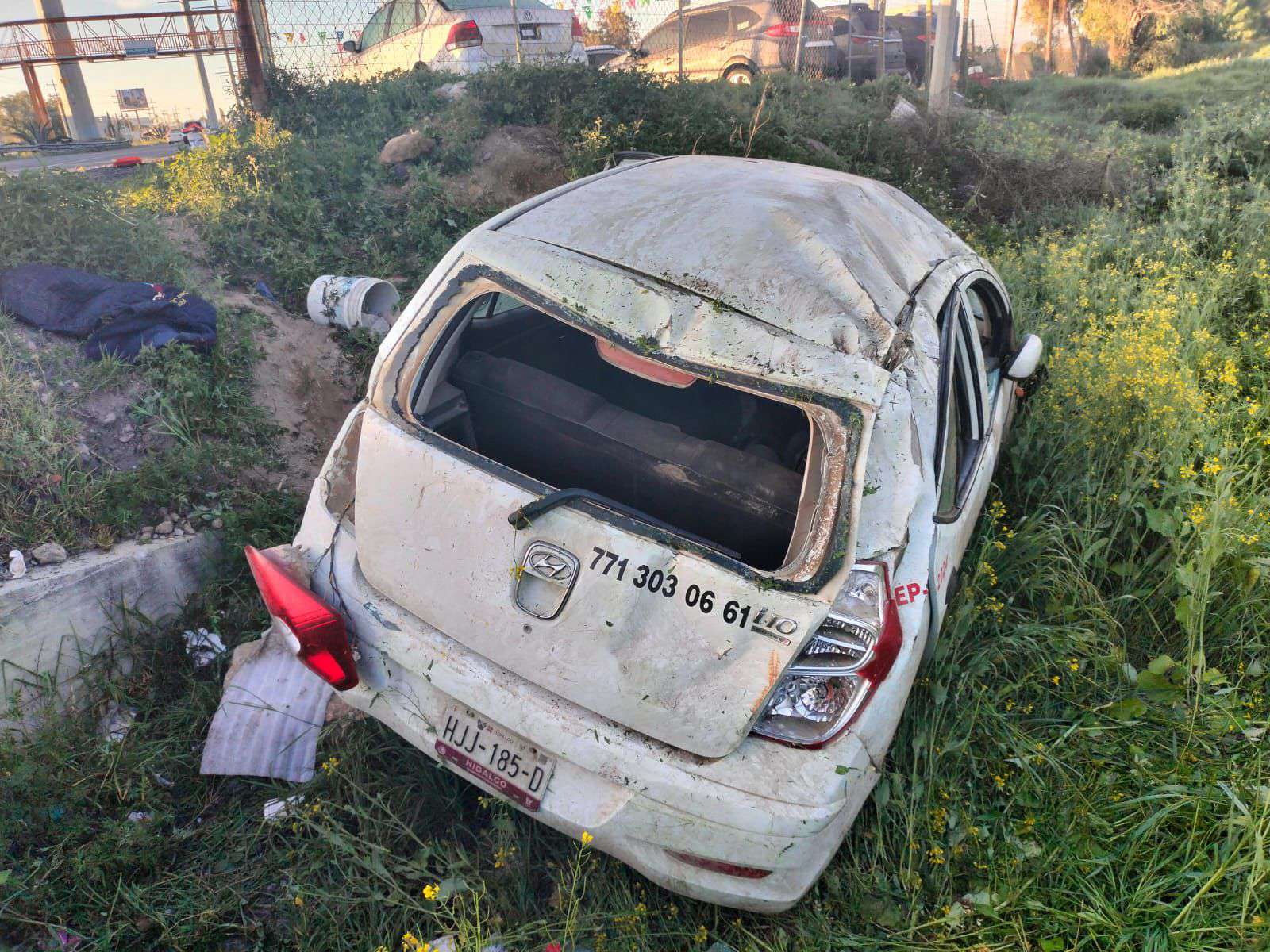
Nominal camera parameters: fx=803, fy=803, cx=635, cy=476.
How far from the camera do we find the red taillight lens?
1.90m

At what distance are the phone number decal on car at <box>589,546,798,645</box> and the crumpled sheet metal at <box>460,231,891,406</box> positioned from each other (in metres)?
0.55

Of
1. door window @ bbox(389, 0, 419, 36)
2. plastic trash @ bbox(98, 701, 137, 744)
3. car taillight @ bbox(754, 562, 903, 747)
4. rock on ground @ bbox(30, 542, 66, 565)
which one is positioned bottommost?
plastic trash @ bbox(98, 701, 137, 744)

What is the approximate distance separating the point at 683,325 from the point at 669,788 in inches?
45.4

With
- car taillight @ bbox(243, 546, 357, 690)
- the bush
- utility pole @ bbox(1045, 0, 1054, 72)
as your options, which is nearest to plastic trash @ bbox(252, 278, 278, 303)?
car taillight @ bbox(243, 546, 357, 690)

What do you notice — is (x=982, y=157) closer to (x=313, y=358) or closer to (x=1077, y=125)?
(x=1077, y=125)

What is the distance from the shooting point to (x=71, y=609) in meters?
2.86

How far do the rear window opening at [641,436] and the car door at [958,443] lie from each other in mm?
447

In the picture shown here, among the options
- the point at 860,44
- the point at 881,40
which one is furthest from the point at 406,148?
the point at 860,44

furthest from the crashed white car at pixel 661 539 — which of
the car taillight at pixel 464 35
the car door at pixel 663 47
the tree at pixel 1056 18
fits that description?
the tree at pixel 1056 18

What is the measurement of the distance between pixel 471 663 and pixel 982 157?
27.5 ft

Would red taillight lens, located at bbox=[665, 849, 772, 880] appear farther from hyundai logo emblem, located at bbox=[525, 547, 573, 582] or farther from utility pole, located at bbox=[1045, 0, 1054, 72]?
utility pole, located at bbox=[1045, 0, 1054, 72]

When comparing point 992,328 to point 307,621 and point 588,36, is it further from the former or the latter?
point 588,36

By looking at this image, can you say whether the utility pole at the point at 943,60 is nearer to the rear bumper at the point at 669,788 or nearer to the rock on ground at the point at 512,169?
the rock on ground at the point at 512,169

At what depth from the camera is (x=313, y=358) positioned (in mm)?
4680
